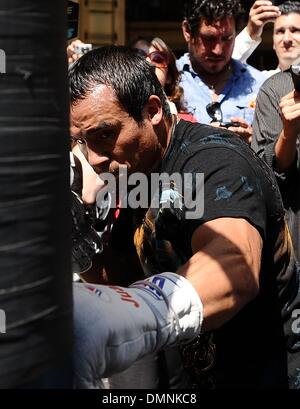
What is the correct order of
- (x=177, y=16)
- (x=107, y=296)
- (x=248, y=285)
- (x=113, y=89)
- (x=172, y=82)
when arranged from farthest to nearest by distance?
(x=177, y=16)
(x=172, y=82)
(x=113, y=89)
(x=248, y=285)
(x=107, y=296)

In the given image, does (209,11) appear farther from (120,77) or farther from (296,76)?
(120,77)

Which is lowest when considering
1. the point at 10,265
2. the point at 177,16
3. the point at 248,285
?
the point at 248,285

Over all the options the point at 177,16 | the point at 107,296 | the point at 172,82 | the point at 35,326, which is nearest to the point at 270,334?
the point at 107,296

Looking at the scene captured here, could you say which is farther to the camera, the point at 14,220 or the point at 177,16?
the point at 177,16

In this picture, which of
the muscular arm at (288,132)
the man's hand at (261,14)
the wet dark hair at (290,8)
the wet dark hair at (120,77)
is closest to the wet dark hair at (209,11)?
the man's hand at (261,14)

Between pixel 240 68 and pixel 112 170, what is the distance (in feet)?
7.41

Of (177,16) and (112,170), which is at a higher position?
(177,16)

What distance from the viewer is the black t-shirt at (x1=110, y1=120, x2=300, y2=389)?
2.32 meters

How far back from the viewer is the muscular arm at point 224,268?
1.83 metres

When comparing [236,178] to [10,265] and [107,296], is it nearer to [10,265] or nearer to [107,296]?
[107,296]

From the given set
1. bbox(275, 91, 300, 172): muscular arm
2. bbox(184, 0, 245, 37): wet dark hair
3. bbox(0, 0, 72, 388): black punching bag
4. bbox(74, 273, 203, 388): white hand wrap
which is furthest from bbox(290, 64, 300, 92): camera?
bbox(0, 0, 72, 388): black punching bag

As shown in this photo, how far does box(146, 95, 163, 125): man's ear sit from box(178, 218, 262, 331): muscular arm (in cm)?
57
